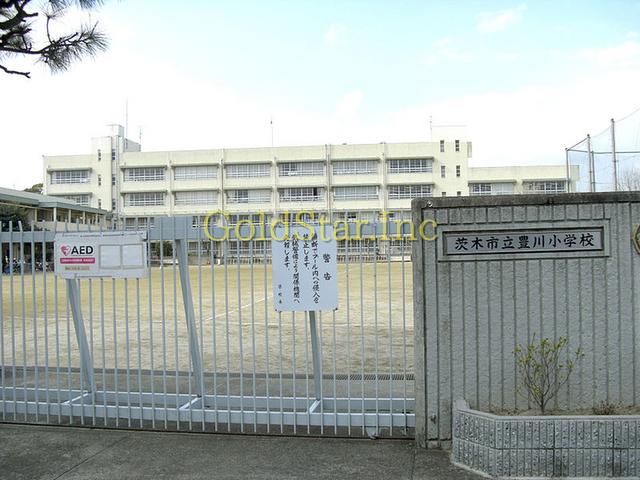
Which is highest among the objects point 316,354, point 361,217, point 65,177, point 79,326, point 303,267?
point 65,177

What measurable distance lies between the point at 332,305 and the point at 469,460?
1656 mm

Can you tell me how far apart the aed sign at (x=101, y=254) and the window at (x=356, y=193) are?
64071mm

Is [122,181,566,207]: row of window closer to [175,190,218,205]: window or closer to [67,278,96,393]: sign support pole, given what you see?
[175,190,218,205]: window

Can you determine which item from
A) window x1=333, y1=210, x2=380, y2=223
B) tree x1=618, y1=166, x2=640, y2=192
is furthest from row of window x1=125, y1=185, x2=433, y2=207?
window x1=333, y1=210, x2=380, y2=223

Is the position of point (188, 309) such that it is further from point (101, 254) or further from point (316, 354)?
point (316, 354)

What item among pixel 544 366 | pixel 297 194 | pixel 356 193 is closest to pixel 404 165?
pixel 356 193

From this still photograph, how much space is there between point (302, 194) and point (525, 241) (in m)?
66.0

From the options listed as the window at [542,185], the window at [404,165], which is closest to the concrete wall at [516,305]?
the window at [542,185]

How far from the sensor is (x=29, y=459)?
192 inches

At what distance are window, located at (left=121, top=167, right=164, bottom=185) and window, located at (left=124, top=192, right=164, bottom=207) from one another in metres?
1.68

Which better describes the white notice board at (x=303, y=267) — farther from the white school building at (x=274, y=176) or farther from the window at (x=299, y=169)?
the window at (x=299, y=169)

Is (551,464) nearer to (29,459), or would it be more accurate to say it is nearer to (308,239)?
(308,239)

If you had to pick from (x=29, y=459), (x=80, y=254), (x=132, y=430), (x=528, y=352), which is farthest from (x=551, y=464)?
(x=80, y=254)

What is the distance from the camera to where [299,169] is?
70125mm
